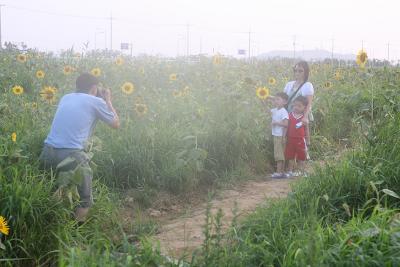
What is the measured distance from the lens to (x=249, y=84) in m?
6.10

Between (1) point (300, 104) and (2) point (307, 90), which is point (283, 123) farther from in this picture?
(2) point (307, 90)

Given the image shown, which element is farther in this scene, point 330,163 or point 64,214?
point 330,163

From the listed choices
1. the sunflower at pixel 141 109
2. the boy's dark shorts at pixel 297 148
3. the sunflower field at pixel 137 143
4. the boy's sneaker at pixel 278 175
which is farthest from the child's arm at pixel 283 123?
the sunflower at pixel 141 109

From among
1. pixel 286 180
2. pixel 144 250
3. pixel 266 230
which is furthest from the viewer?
pixel 286 180

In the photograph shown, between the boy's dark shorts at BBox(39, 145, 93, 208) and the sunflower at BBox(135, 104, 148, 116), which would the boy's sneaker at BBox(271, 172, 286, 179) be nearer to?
the sunflower at BBox(135, 104, 148, 116)

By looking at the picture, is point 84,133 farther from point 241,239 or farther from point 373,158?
point 373,158

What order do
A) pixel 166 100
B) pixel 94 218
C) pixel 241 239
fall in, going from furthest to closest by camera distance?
pixel 166 100 < pixel 94 218 < pixel 241 239

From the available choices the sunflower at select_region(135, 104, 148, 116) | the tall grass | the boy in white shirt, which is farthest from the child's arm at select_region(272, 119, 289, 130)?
the sunflower at select_region(135, 104, 148, 116)

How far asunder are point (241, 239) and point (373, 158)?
5.06ft

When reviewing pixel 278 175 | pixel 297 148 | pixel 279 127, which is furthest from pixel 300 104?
pixel 278 175

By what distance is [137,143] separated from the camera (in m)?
4.90

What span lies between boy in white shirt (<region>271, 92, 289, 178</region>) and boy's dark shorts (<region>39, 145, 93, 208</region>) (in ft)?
7.82

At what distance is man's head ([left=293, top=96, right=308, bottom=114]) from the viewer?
5.43 m

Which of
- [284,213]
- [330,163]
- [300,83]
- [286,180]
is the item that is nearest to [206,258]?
[284,213]
